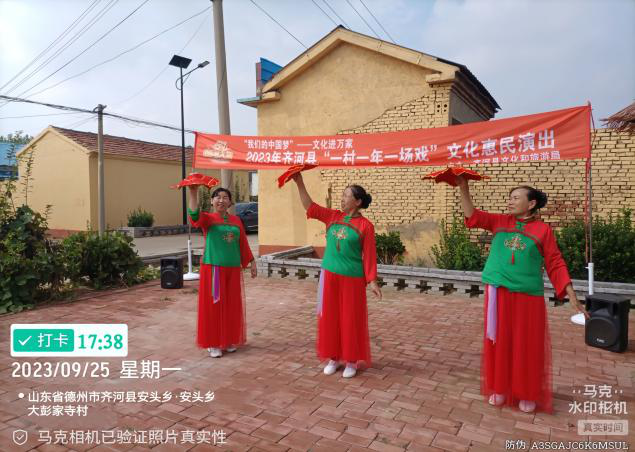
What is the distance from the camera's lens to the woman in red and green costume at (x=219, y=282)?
478 cm

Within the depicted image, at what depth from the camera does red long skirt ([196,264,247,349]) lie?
188 inches

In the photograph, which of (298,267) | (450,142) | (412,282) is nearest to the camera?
(450,142)

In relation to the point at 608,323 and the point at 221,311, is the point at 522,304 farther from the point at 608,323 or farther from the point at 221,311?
the point at 221,311

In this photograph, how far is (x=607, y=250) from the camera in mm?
6922

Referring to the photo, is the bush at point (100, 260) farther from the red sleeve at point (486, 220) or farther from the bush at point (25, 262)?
the red sleeve at point (486, 220)

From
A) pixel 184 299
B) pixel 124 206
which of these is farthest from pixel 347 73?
pixel 124 206

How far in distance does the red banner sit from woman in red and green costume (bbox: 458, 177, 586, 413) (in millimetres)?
2532

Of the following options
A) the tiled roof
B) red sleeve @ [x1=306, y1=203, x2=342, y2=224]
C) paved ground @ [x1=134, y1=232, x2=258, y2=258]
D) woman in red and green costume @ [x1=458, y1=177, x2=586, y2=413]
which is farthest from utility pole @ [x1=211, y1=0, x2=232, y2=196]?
the tiled roof

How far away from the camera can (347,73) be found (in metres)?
10.2

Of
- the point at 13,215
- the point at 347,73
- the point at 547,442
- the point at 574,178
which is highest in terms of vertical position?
the point at 347,73

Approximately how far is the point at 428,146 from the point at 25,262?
6.18 metres

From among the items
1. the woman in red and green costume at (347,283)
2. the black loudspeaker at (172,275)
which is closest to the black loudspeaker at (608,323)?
the woman in red and green costume at (347,283)

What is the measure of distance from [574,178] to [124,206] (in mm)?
19288

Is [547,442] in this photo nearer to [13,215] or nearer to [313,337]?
[313,337]
